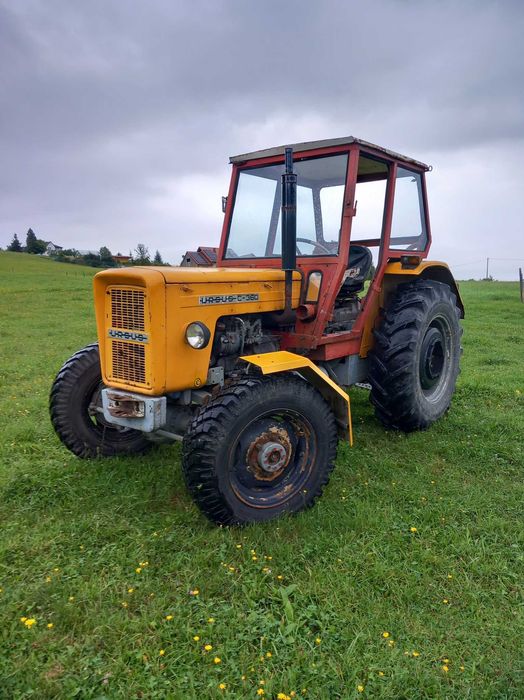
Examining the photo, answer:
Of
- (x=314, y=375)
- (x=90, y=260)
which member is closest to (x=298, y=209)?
(x=314, y=375)

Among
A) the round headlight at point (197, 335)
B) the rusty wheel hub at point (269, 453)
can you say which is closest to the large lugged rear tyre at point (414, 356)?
the rusty wheel hub at point (269, 453)

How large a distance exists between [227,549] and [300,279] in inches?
82.1

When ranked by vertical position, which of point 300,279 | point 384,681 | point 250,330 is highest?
point 300,279

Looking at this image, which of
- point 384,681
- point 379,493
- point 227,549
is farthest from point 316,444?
point 384,681

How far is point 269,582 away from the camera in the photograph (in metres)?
2.76

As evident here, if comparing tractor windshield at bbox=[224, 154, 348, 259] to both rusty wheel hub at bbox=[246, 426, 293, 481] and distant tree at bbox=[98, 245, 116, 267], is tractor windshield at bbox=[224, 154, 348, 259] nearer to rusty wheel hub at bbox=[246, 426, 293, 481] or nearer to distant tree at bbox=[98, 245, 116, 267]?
rusty wheel hub at bbox=[246, 426, 293, 481]

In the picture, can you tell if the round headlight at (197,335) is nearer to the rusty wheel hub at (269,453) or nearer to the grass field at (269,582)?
the rusty wheel hub at (269,453)

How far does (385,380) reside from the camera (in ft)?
14.8

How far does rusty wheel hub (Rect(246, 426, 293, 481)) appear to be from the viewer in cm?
329

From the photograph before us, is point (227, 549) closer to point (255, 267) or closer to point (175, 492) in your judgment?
point (175, 492)

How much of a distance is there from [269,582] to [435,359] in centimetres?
323

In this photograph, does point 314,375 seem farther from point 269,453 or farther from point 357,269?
point 357,269

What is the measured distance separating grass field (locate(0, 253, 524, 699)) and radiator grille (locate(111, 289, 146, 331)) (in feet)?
3.86

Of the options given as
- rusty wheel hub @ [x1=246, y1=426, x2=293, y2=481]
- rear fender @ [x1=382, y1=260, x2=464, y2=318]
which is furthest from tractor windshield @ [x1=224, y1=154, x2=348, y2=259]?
rusty wheel hub @ [x1=246, y1=426, x2=293, y2=481]
